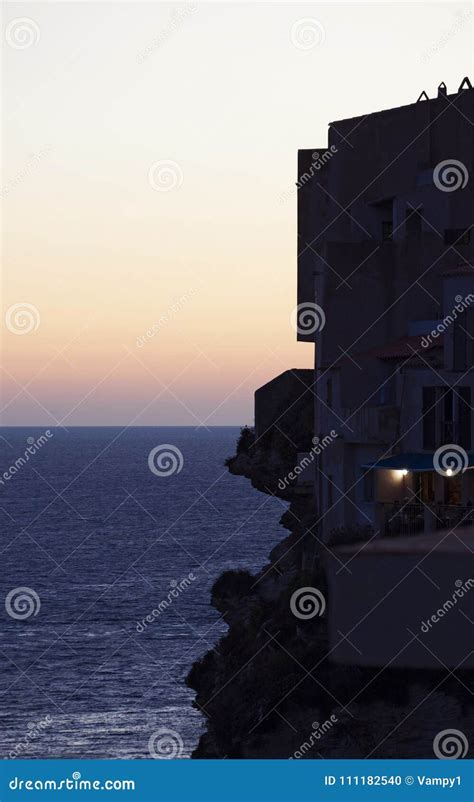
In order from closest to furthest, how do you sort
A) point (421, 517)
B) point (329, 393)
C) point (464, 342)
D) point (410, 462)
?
point (421, 517) < point (410, 462) < point (464, 342) < point (329, 393)

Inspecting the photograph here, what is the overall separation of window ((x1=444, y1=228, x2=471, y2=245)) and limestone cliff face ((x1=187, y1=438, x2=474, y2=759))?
12.1 m

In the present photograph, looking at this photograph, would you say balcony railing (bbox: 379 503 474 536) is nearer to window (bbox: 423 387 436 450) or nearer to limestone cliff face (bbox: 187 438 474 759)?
window (bbox: 423 387 436 450)

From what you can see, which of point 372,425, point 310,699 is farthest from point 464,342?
point 310,699

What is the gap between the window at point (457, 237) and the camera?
157ft

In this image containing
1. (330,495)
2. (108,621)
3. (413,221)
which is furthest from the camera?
(108,621)

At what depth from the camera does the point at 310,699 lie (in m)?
38.8

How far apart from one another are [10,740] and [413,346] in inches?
1589

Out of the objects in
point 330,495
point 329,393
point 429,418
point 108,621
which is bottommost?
point 330,495

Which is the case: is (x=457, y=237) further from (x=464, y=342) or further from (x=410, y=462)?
(x=410, y=462)

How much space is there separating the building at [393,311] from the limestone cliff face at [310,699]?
159 inches

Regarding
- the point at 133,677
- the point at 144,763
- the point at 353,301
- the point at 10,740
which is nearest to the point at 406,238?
the point at 353,301

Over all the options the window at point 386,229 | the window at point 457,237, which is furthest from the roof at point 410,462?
the window at point 386,229

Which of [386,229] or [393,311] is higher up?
[386,229]

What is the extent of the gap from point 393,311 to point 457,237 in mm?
3627
